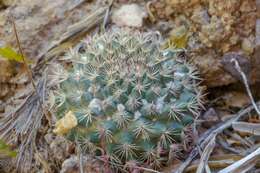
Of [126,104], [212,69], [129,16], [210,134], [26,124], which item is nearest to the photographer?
[126,104]

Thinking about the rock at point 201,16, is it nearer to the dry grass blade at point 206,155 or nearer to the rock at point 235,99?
the rock at point 235,99

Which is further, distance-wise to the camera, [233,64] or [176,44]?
[176,44]

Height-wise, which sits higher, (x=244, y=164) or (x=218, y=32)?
(x=218, y=32)

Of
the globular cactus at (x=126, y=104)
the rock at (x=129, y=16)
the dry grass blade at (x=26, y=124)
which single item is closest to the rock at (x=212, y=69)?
the globular cactus at (x=126, y=104)

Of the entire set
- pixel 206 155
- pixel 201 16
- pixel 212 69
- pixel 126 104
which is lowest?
pixel 206 155

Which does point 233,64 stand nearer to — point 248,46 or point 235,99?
point 248,46

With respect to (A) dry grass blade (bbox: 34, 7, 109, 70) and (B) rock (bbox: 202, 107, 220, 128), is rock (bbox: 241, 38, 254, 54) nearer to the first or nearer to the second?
(B) rock (bbox: 202, 107, 220, 128)

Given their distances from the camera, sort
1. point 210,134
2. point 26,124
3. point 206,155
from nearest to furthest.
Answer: point 206,155 → point 210,134 → point 26,124

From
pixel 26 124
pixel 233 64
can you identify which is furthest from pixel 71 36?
pixel 233 64
